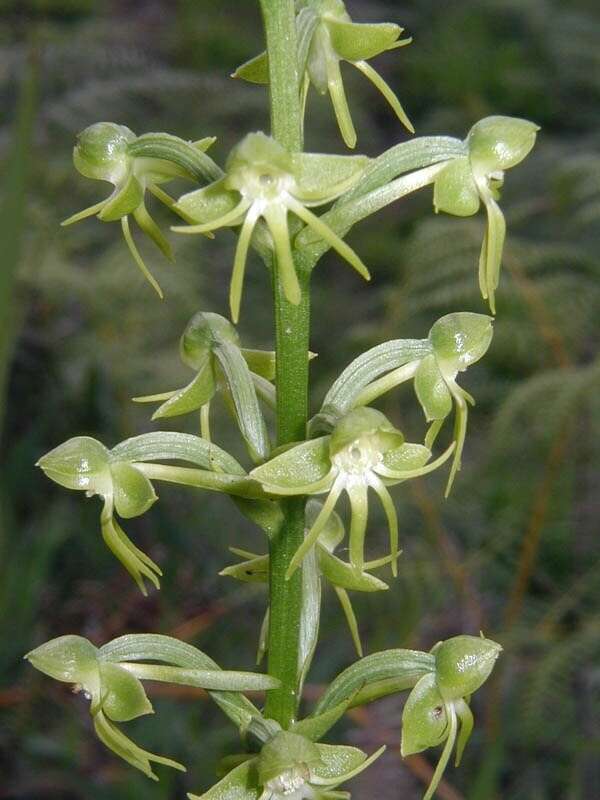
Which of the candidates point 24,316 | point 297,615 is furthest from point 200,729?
point 24,316

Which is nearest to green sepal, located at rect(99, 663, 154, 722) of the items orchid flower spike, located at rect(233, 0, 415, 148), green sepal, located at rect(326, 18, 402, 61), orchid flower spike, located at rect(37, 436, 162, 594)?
orchid flower spike, located at rect(37, 436, 162, 594)

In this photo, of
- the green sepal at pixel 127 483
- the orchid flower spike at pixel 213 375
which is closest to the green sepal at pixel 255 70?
the orchid flower spike at pixel 213 375

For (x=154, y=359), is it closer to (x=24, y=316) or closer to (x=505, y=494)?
(x=24, y=316)

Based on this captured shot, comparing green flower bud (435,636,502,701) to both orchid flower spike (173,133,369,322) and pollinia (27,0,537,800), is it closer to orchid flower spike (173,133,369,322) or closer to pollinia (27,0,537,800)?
pollinia (27,0,537,800)

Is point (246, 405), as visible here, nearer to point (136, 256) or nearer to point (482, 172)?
point (136, 256)

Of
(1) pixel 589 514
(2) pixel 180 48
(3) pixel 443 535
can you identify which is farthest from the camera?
(2) pixel 180 48

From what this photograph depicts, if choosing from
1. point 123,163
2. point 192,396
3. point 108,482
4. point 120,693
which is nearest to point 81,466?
point 108,482
